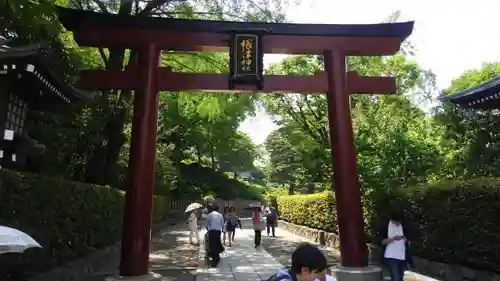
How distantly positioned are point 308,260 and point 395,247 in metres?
5.51

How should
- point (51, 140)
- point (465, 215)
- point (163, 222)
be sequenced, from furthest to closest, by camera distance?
1. point (163, 222)
2. point (51, 140)
3. point (465, 215)

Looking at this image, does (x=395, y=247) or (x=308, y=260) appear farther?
(x=395, y=247)

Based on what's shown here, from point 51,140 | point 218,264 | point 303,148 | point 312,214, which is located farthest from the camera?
point 303,148

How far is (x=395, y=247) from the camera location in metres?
7.83

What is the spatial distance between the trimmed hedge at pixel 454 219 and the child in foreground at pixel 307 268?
678cm

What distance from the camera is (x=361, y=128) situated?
62.2 ft

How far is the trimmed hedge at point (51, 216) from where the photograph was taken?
7.96 metres

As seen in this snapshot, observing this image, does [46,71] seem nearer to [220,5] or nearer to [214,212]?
[214,212]

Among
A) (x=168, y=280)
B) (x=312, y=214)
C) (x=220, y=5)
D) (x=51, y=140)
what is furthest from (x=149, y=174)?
(x=312, y=214)

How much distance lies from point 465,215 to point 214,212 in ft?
22.9

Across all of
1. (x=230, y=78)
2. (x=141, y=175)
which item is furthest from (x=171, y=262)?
(x=230, y=78)

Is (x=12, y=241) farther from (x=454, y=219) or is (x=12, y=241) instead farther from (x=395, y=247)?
(x=454, y=219)

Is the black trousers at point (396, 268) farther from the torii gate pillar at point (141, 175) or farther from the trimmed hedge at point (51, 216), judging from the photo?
the trimmed hedge at point (51, 216)

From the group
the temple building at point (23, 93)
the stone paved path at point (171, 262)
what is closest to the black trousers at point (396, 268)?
the stone paved path at point (171, 262)
